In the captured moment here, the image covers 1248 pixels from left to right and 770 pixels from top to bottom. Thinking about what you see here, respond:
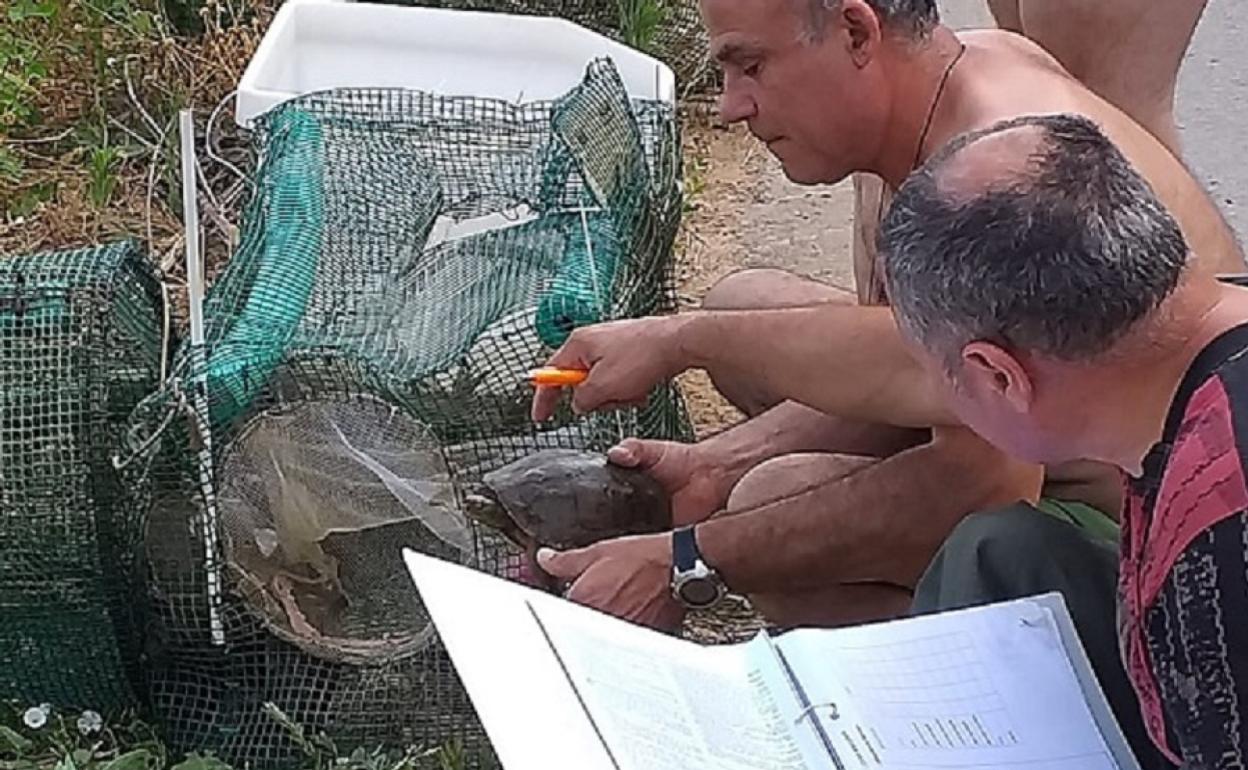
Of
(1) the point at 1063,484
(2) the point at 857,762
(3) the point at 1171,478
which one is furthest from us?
(1) the point at 1063,484

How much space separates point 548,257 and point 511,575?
51 cm

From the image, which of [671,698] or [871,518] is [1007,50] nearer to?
[871,518]

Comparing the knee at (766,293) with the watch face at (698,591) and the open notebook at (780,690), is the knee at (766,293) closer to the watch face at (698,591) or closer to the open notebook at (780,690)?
the watch face at (698,591)

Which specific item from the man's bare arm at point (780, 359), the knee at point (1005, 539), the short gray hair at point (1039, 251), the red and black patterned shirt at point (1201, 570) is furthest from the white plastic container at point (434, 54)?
the red and black patterned shirt at point (1201, 570)

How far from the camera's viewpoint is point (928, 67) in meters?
2.32

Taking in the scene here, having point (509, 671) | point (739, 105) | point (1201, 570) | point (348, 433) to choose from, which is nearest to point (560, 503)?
point (348, 433)

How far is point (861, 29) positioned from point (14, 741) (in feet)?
4.78

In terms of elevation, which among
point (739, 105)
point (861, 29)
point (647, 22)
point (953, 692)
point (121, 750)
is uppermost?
point (861, 29)

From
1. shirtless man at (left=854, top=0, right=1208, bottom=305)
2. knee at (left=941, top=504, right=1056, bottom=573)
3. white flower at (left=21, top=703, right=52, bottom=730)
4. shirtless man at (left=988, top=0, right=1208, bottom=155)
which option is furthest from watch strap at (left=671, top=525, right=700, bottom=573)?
shirtless man at (left=988, top=0, right=1208, bottom=155)

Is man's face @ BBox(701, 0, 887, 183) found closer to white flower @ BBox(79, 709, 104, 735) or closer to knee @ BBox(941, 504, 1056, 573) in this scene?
knee @ BBox(941, 504, 1056, 573)

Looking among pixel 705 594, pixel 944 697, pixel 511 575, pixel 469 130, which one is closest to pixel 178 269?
pixel 469 130

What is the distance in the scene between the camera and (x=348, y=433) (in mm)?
2555

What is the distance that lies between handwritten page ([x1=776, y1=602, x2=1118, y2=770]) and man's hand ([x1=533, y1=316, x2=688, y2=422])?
0.55 metres

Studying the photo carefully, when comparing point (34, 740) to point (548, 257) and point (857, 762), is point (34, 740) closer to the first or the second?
point (548, 257)
